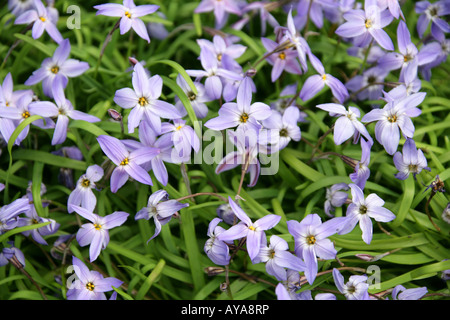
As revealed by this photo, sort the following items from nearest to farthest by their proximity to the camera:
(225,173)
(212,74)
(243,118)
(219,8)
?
1. (243,118)
2. (212,74)
3. (225,173)
4. (219,8)

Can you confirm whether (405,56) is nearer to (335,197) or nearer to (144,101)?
(335,197)

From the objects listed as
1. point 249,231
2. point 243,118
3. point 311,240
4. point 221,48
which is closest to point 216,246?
point 249,231

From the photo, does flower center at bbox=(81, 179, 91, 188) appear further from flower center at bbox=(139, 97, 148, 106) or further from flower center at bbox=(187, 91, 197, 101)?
flower center at bbox=(187, 91, 197, 101)

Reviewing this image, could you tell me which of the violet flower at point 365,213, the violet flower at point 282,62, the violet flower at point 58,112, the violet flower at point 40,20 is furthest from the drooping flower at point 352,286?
the violet flower at point 40,20

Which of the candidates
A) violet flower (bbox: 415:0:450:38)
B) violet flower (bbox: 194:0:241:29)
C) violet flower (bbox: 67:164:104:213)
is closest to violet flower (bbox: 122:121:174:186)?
violet flower (bbox: 67:164:104:213)

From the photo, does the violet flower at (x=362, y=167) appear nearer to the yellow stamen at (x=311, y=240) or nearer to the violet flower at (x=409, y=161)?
the violet flower at (x=409, y=161)
